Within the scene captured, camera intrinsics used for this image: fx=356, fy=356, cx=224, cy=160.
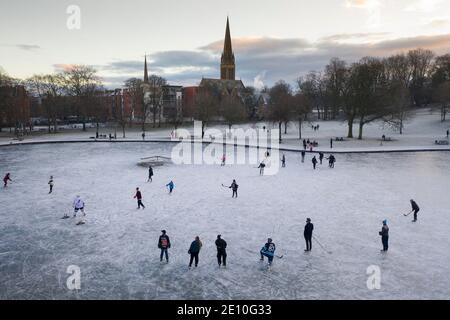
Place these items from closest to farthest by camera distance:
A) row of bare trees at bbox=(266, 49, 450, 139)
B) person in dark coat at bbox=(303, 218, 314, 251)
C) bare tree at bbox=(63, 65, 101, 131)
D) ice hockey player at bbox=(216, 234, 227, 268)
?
ice hockey player at bbox=(216, 234, 227, 268) → person in dark coat at bbox=(303, 218, 314, 251) → row of bare trees at bbox=(266, 49, 450, 139) → bare tree at bbox=(63, 65, 101, 131)

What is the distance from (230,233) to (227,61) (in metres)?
123

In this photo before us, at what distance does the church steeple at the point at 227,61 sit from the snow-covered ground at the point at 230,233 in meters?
109

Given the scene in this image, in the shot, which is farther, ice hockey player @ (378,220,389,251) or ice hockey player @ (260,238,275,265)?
ice hockey player @ (378,220,389,251)

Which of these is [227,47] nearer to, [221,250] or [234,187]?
[234,187]

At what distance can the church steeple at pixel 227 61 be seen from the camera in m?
130

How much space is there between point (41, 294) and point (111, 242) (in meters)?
4.25

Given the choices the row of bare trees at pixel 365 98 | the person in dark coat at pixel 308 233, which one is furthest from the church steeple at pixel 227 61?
the person in dark coat at pixel 308 233

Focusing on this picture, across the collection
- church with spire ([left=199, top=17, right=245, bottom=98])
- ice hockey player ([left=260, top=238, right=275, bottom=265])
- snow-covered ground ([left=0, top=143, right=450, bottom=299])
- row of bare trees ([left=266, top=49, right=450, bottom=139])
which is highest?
church with spire ([left=199, top=17, right=245, bottom=98])

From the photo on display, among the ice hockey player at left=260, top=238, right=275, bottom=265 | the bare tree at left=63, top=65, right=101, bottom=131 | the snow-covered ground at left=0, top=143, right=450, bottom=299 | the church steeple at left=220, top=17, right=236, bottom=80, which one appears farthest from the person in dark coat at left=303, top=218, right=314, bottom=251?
the church steeple at left=220, top=17, right=236, bottom=80

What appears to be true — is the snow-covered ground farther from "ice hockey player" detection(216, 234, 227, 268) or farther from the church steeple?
the church steeple

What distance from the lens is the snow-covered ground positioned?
10625 mm

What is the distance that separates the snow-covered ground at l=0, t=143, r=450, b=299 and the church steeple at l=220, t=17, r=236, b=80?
10858 cm

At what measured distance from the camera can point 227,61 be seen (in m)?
132

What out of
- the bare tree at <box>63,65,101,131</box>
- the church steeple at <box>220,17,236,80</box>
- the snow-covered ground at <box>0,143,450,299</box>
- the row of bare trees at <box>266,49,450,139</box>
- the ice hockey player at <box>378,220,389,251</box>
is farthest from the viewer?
the church steeple at <box>220,17,236,80</box>
